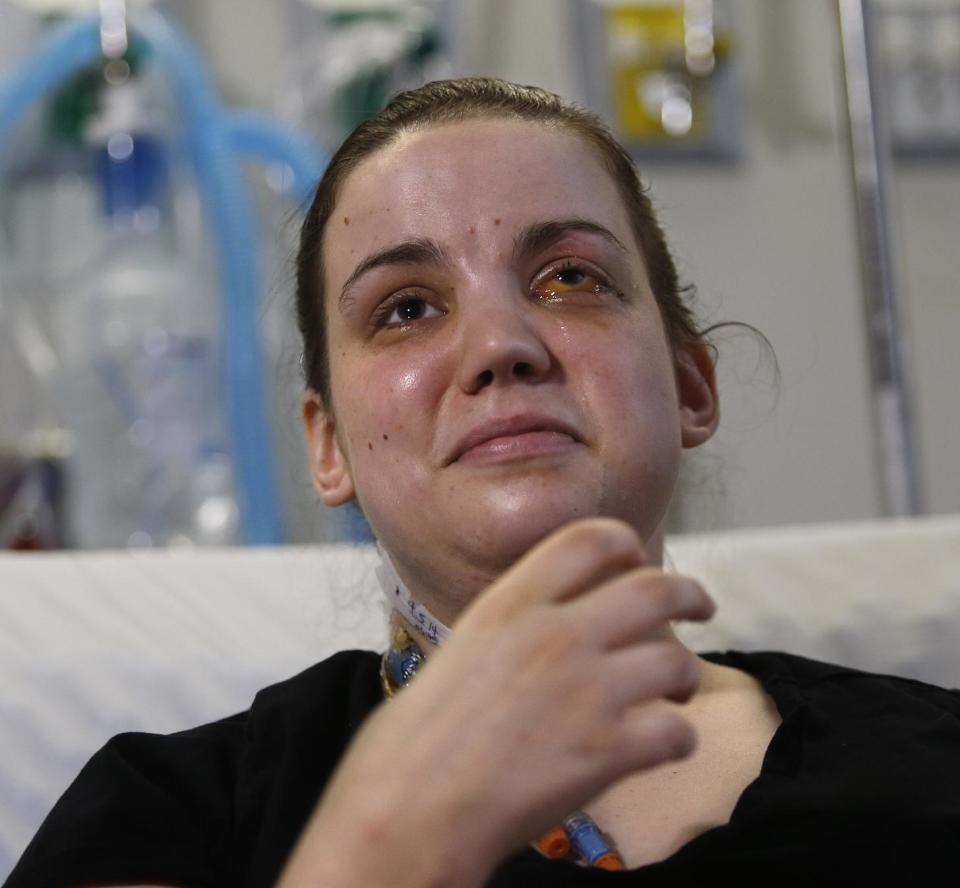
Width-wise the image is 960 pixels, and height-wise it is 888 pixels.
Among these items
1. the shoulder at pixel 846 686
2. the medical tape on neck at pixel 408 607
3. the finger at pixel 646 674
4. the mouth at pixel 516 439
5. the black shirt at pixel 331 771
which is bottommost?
the shoulder at pixel 846 686

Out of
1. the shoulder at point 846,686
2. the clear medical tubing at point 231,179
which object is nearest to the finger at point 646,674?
the shoulder at point 846,686

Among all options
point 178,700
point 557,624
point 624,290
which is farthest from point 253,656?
point 557,624

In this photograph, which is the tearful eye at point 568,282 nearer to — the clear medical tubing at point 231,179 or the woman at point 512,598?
the woman at point 512,598

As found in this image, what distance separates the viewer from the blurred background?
6.04 ft

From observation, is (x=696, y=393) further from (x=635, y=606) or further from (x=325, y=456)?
(x=635, y=606)

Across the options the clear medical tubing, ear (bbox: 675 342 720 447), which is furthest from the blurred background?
ear (bbox: 675 342 720 447)

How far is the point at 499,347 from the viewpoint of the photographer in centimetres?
83

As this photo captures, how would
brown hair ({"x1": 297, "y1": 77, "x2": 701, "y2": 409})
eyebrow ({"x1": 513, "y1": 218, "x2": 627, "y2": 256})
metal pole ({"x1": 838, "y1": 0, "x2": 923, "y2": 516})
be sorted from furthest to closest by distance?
1. metal pole ({"x1": 838, "y1": 0, "x2": 923, "y2": 516})
2. brown hair ({"x1": 297, "y1": 77, "x2": 701, "y2": 409})
3. eyebrow ({"x1": 513, "y1": 218, "x2": 627, "y2": 256})

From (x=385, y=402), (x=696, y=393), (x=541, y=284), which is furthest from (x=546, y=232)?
(x=696, y=393)

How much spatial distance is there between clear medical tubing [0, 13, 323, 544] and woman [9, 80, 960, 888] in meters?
0.76

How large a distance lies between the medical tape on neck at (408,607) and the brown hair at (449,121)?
15 cm

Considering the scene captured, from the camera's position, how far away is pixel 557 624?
64 centimetres

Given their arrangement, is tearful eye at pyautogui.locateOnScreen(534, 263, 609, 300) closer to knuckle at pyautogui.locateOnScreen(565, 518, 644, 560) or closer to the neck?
the neck

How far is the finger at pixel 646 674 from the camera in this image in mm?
632
